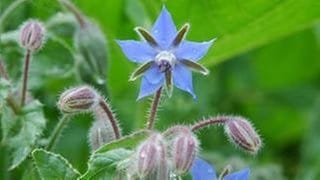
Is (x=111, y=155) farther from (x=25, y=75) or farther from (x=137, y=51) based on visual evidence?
(x=25, y=75)

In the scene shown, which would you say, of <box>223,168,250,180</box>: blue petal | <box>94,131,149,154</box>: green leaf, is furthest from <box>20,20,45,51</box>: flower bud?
<box>223,168,250,180</box>: blue petal

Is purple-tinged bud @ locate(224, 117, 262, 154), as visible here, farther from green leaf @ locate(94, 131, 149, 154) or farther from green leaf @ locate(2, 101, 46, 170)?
green leaf @ locate(2, 101, 46, 170)

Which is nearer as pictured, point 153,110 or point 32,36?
point 153,110

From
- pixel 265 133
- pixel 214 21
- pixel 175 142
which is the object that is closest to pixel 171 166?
pixel 175 142

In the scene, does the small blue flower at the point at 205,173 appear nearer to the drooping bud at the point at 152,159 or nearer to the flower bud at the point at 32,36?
the drooping bud at the point at 152,159

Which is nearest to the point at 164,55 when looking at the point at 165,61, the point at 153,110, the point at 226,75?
the point at 165,61

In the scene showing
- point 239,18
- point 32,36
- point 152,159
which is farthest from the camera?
point 239,18

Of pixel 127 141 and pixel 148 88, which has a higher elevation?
pixel 148 88
